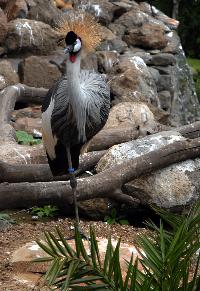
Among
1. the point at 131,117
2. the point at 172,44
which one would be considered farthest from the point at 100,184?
the point at 172,44

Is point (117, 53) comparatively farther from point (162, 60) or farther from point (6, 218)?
point (6, 218)

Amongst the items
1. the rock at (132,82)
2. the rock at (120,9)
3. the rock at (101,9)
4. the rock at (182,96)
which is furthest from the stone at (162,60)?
the rock at (120,9)

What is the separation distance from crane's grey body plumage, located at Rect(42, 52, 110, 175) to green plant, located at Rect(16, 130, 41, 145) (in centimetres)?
228

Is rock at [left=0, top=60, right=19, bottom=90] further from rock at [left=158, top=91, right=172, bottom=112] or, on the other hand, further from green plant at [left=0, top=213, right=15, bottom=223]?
green plant at [left=0, top=213, right=15, bottom=223]

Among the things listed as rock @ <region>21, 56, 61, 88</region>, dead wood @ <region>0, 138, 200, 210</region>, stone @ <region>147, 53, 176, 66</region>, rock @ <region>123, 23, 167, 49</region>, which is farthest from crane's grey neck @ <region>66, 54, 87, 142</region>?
rock @ <region>123, 23, 167, 49</region>

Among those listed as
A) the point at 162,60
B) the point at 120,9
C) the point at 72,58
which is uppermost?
the point at 72,58

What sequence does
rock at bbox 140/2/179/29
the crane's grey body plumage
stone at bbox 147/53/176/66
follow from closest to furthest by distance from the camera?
the crane's grey body plumage, stone at bbox 147/53/176/66, rock at bbox 140/2/179/29

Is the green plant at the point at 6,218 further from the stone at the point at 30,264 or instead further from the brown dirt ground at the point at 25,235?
the stone at the point at 30,264

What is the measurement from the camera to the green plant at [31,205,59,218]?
6410 millimetres

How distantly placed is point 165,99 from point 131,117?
17.0 ft

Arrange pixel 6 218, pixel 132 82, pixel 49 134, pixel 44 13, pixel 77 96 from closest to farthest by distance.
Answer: pixel 77 96, pixel 49 134, pixel 6 218, pixel 132 82, pixel 44 13

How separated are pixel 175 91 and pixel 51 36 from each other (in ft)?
11.0

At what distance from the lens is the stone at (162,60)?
44.7 ft

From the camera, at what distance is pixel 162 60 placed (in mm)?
13742
